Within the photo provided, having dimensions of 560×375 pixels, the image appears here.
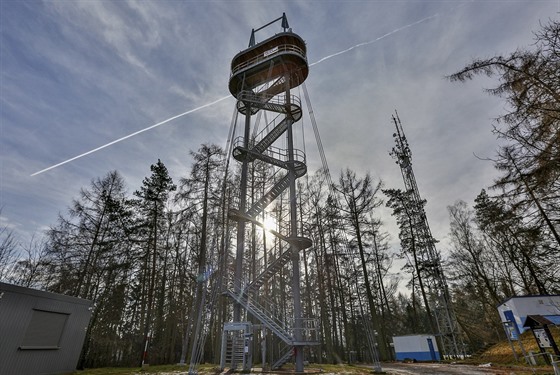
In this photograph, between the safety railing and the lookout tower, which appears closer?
the lookout tower

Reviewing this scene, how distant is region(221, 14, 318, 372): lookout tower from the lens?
1156 cm

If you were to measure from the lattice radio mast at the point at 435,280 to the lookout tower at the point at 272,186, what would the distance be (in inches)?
464

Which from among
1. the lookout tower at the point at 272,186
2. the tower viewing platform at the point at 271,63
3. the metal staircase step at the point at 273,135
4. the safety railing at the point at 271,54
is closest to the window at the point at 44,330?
the lookout tower at the point at 272,186

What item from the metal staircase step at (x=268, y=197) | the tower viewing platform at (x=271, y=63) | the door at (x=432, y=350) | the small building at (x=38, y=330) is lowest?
the door at (x=432, y=350)

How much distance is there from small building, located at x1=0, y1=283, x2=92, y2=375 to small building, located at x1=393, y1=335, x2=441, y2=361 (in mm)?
21866

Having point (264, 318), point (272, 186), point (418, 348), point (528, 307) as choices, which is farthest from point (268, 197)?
point (418, 348)

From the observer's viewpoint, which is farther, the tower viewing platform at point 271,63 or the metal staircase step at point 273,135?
the tower viewing platform at point 271,63

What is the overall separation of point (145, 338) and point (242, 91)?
15.4m

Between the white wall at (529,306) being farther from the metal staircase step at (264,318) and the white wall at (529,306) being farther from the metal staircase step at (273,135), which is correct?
the metal staircase step at (273,135)

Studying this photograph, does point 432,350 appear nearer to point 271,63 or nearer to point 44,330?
point 271,63

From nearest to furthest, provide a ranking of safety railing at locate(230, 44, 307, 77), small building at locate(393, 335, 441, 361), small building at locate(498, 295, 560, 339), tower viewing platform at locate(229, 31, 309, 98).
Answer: small building at locate(498, 295, 560, 339) < safety railing at locate(230, 44, 307, 77) < tower viewing platform at locate(229, 31, 309, 98) < small building at locate(393, 335, 441, 361)

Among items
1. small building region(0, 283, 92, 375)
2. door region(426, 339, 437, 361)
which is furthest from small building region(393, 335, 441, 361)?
small building region(0, 283, 92, 375)

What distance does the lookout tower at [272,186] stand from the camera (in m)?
11.6

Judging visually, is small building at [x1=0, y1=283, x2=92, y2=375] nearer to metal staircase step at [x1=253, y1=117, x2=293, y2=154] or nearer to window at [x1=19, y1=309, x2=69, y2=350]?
window at [x1=19, y1=309, x2=69, y2=350]
